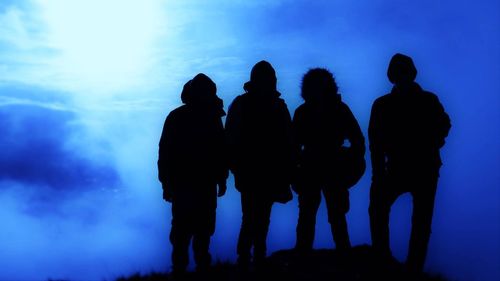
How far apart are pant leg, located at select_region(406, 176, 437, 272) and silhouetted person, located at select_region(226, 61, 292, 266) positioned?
1.64 meters

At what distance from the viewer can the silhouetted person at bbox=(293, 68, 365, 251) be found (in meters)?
6.58

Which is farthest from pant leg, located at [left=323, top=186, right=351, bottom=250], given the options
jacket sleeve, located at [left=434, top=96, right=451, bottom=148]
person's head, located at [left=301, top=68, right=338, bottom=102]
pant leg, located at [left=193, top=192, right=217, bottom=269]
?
pant leg, located at [left=193, top=192, right=217, bottom=269]

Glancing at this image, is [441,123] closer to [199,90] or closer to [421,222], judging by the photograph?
[421,222]

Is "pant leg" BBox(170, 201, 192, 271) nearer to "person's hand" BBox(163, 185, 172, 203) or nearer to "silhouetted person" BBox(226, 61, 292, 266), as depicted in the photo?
"person's hand" BBox(163, 185, 172, 203)

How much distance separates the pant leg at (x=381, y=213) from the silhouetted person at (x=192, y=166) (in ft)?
6.48

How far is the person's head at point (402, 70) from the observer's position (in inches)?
242

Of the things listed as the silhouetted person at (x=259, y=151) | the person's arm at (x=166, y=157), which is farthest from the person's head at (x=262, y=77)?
the person's arm at (x=166, y=157)

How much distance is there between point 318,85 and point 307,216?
1.75 m

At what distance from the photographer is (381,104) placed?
625 cm

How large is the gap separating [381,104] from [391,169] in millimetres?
814

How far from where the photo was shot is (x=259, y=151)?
6.50 metres

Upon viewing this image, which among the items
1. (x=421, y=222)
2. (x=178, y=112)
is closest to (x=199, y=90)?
(x=178, y=112)

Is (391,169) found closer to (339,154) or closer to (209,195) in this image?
(339,154)

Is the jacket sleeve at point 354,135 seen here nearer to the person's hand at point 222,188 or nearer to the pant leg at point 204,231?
the person's hand at point 222,188
